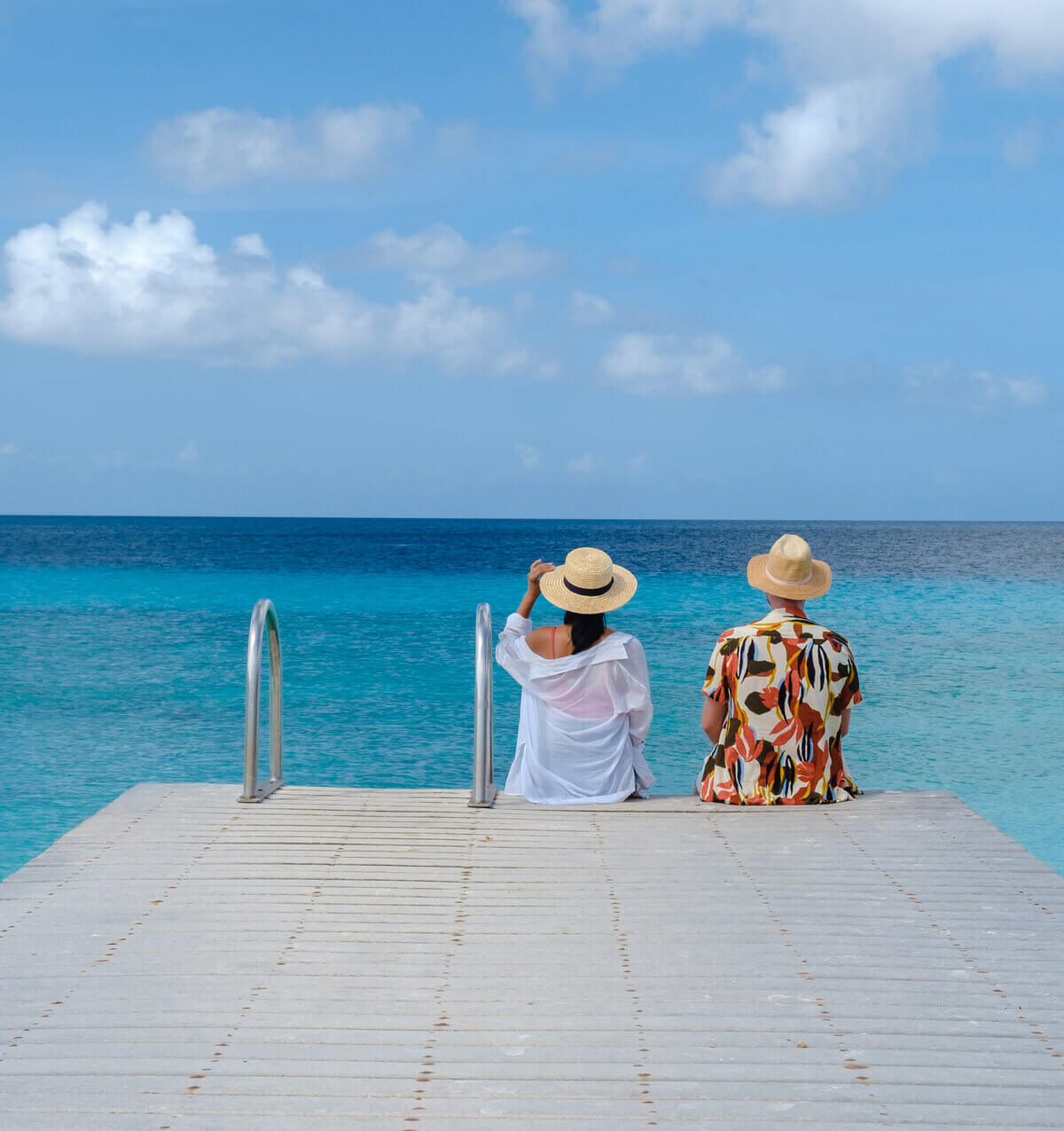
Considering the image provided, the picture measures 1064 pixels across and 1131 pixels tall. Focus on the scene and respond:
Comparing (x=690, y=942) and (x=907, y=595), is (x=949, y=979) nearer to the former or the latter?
(x=690, y=942)

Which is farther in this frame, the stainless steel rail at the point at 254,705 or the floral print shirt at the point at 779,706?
the stainless steel rail at the point at 254,705

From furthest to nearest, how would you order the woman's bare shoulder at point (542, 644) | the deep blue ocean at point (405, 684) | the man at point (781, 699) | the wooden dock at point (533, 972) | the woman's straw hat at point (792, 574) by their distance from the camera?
1. the deep blue ocean at point (405, 684)
2. the woman's bare shoulder at point (542, 644)
3. the woman's straw hat at point (792, 574)
4. the man at point (781, 699)
5. the wooden dock at point (533, 972)

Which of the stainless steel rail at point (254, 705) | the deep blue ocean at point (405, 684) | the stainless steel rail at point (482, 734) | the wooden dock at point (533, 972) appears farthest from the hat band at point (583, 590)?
the deep blue ocean at point (405, 684)

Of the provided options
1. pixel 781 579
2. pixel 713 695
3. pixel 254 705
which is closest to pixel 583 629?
pixel 713 695

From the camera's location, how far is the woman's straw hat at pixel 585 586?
4.70m

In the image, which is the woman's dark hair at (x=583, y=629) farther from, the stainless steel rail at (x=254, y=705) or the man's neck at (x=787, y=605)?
the stainless steel rail at (x=254, y=705)

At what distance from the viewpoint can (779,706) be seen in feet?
15.0

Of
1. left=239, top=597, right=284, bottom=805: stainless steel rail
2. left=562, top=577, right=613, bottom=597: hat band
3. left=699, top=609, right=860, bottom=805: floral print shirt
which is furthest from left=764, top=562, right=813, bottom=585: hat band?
left=239, top=597, right=284, bottom=805: stainless steel rail

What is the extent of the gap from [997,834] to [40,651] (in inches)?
580

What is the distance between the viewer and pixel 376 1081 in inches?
96.4

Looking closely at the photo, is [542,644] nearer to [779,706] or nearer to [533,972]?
[779,706]

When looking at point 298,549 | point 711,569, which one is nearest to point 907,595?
point 711,569

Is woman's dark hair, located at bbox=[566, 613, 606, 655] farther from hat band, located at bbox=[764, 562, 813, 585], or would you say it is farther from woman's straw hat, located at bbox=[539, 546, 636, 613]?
hat band, located at bbox=[764, 562, 813, 585]

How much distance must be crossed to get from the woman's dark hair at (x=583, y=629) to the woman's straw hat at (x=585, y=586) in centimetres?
3
